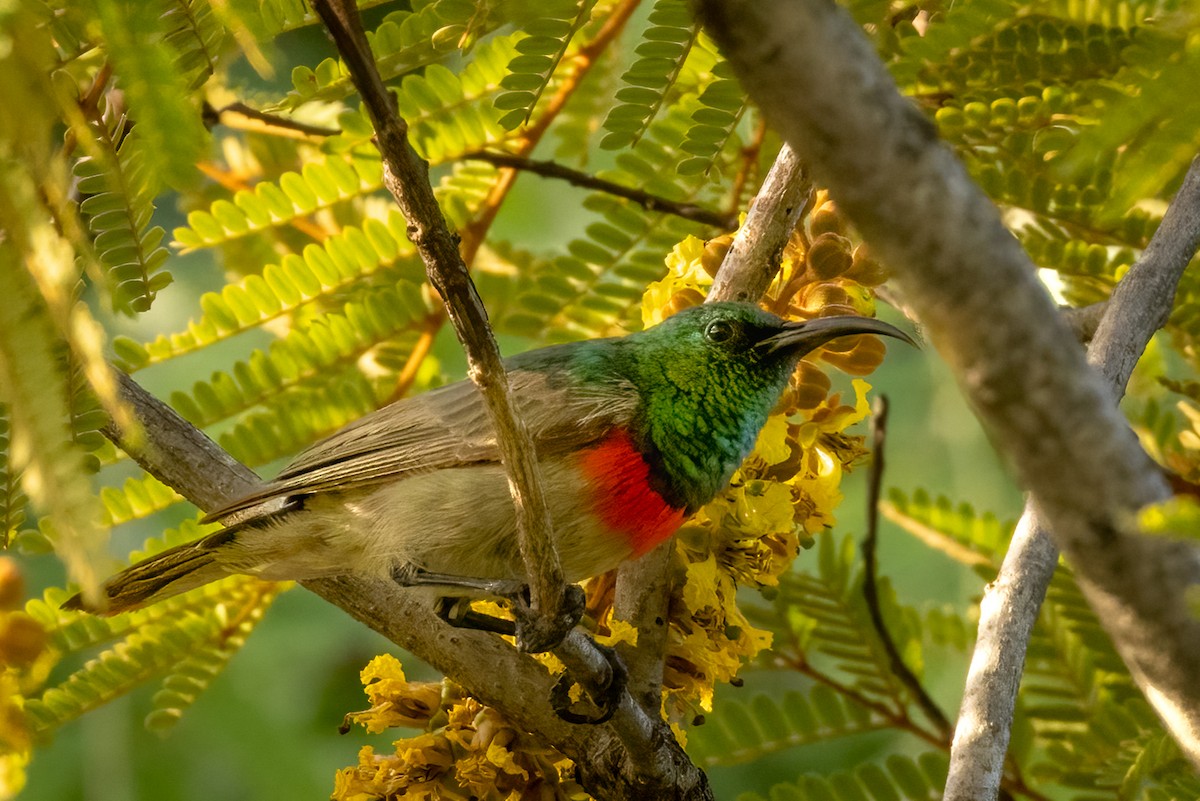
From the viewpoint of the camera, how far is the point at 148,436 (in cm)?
231

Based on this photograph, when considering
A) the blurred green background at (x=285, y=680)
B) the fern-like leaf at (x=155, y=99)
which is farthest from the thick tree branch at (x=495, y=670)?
the blurred green background at (x=285, y=680)

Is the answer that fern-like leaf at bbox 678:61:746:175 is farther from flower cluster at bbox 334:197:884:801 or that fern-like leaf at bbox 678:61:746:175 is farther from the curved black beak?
the curved black beak

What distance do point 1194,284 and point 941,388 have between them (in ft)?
9.68

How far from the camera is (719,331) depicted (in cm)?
272

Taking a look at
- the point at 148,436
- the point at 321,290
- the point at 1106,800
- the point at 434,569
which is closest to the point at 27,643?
the point at 148,436

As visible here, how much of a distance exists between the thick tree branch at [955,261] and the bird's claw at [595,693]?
1.30 m

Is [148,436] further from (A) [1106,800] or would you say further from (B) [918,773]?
(A) [1106,800]

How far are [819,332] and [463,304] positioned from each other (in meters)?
1.12

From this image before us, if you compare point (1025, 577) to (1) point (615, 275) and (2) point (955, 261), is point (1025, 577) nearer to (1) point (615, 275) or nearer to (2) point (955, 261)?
(2) point (955, 261)

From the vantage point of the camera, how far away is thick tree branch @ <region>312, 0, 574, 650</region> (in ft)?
3.90

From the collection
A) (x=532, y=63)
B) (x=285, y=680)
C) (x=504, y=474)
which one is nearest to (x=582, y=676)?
(x=504, y=474)

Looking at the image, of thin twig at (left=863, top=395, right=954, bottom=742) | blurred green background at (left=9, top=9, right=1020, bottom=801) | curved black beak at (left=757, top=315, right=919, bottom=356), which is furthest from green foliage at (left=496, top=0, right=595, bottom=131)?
blurred green background at (left=9, top=9, right=1020, bottom=801)

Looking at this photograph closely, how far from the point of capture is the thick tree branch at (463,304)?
119 centimetres

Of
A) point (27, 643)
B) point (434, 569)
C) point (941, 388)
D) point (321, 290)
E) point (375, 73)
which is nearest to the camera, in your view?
point (375, 73)
